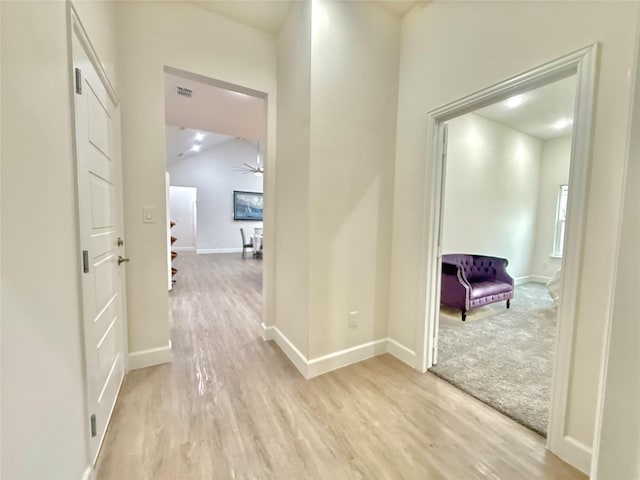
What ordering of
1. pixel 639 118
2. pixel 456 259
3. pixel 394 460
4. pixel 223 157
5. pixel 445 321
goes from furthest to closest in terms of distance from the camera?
pixel 223 157, pixel 456 259, pixel 445 321, pixel 394 460, pixel 639 118

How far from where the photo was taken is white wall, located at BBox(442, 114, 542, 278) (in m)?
4.37

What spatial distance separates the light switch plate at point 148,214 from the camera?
2.09 m

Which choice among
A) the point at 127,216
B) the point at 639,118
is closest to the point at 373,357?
the point at 639,118

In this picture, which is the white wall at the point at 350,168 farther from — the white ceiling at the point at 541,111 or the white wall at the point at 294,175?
the white ceiling at the point at 541,111

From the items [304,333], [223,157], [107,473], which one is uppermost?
[223,157]

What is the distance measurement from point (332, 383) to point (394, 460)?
0.71 meters

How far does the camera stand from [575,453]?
53.1 inches

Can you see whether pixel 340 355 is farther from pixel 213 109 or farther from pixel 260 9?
pixel 213 109

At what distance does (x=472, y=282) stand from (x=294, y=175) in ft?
10.3

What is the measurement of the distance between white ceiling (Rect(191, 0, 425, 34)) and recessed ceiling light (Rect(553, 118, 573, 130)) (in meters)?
4.12

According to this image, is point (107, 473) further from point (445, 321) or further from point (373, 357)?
point (445, 321)

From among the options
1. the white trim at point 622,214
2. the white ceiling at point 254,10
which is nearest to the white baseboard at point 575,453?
the white trim at point 622,214

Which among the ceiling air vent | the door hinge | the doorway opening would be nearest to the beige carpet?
the doorway opening

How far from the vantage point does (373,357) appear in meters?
2.38
